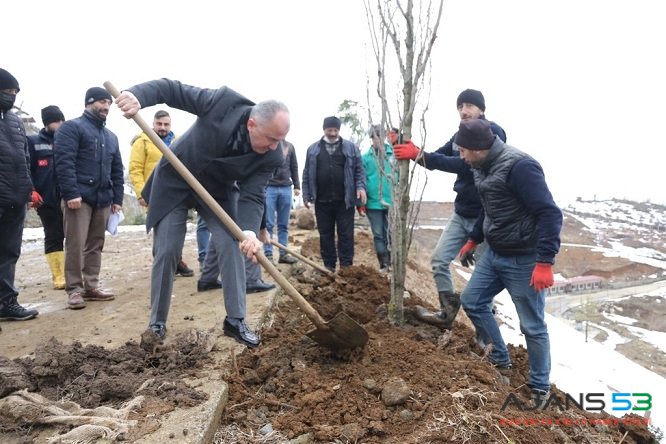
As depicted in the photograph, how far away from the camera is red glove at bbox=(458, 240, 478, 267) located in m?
3.62

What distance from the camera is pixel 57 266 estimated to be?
4.80 m

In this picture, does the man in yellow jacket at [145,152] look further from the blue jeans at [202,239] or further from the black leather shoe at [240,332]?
the black leather shoe at [240,332]

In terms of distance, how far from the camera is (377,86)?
3.23 meters

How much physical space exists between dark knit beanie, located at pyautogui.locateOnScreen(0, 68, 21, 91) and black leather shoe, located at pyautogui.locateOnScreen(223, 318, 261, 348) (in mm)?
2556

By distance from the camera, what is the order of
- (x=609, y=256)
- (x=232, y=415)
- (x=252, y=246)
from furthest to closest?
(x=609, y=256), (x=252, y=246), (x=232, y=415)

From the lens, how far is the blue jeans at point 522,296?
288cm

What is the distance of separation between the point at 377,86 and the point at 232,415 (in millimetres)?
2409

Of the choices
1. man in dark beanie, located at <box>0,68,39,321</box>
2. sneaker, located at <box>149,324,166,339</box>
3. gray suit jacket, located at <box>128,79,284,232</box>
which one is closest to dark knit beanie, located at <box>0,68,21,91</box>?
man in dark beanie, located at <box>0,68,39,321</box>

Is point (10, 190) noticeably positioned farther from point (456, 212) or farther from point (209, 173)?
point (456, 212)

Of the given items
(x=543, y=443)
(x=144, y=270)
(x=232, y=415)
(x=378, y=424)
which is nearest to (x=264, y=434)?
(x=232, y=415)

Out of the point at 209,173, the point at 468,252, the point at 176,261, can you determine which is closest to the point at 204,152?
the point at 209,173

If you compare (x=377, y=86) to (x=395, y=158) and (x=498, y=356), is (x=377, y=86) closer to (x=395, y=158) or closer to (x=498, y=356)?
(x=395, y=158)

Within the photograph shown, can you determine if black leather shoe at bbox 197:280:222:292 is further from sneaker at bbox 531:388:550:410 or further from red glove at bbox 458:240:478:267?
sneaker at bbox 531:388:550:410

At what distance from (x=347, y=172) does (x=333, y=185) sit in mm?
233
